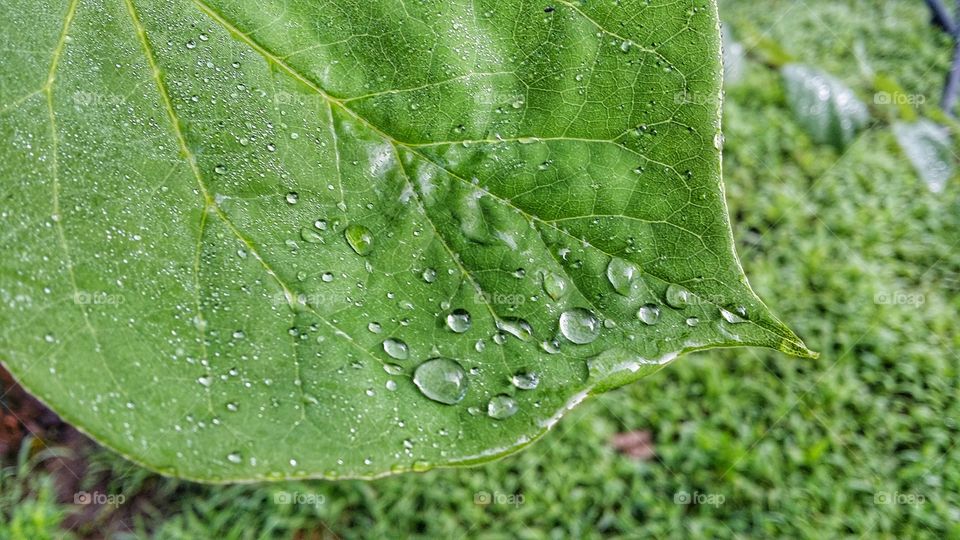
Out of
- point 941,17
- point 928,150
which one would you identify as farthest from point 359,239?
point 928,150

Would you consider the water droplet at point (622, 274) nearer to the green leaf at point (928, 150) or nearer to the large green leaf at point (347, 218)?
the large green leaf at point (347, 218)

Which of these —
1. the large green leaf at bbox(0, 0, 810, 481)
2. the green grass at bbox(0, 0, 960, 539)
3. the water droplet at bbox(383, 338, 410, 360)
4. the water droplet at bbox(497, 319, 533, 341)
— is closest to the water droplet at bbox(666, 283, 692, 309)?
the large green leaf at bbox(0, 0, 810, 481)

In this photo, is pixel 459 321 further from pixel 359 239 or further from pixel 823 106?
pixel 823 106

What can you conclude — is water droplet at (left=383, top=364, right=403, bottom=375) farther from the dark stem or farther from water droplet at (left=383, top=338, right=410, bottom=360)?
the dark stem

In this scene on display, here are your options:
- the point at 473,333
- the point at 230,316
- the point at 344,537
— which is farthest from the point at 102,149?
the point at 344,537

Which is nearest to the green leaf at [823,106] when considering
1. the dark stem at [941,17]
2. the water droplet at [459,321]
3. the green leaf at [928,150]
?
the green leaf at [928,150]
